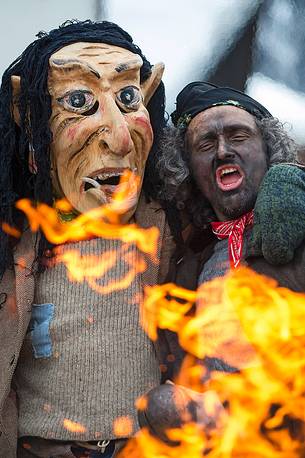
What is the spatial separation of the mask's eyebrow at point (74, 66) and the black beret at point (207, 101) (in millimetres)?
354

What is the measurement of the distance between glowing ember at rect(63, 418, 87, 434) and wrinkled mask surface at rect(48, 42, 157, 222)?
697 millimetres

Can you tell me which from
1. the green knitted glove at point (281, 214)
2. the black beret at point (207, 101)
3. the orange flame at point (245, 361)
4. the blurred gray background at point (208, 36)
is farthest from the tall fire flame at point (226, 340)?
the blurred gray background at point (208, 36)

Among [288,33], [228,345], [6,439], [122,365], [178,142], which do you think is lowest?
[6,439]

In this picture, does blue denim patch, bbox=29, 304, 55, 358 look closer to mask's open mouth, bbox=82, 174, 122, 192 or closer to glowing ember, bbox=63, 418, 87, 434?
glowing ember, bbox=63, 418, 87, 434

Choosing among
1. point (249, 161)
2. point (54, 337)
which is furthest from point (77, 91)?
point (54, 337)

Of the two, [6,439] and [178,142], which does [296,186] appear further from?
[6,439]

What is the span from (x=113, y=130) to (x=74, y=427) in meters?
0.98

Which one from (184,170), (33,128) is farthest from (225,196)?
(33,128)

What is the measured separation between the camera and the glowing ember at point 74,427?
8.20 feet

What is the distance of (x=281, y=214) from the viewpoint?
2250 mm

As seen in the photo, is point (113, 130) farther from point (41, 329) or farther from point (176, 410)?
→ point (176, 410)

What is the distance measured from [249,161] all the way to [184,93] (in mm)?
447

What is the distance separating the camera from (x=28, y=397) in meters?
2.62

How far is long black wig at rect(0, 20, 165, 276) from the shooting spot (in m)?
2.69
